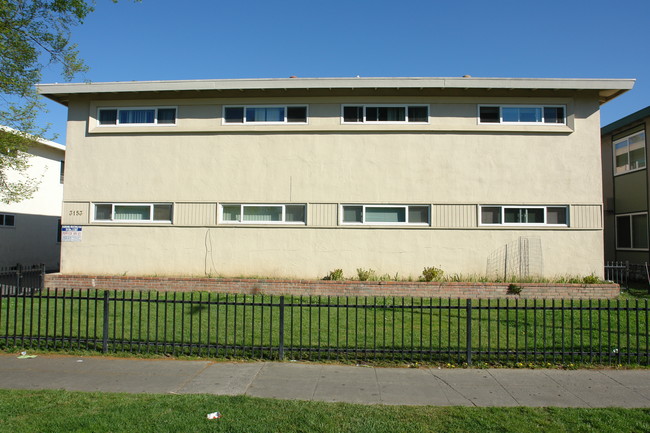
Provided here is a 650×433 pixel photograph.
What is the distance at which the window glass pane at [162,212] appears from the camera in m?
14.2

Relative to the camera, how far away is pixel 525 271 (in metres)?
13.4

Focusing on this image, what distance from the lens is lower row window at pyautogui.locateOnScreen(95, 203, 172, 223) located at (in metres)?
14.2

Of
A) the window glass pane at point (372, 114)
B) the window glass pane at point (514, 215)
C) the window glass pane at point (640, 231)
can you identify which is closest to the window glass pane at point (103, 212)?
the window glass pane at point (372, 114)

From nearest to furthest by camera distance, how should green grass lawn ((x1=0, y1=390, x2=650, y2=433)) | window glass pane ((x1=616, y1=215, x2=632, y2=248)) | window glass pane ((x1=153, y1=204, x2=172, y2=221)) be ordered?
green grass lawn ((x1=0, y1=390, x2=650, y2=433)) < window glass pane ((x1=153, y1=204, x2=172, y2=221)) < window glass pane ((x1=616, y1=215, x2=632, y2=248))

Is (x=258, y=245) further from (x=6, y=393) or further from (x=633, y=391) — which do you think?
(x=633, y=391)

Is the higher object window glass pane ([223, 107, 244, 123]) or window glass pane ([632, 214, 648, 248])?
window glass pane ([223, 107, 244, 123])

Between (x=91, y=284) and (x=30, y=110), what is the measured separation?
6551 mm

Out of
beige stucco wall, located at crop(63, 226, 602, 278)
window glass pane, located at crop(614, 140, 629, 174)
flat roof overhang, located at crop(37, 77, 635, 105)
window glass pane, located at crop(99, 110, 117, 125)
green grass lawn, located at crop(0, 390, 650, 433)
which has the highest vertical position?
flat roof overhang, located at crop(37, 77, 635, 105)

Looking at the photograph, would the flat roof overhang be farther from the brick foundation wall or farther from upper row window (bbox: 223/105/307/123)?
the brick foundation wall

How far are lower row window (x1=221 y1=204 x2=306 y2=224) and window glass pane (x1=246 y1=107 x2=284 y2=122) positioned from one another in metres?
2.69

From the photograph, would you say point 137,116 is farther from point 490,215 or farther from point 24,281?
point 490,215

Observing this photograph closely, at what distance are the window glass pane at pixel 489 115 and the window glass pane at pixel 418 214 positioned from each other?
127 inches

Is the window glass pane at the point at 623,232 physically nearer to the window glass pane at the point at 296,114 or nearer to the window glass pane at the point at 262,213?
the window glass pane at the point at 296,114

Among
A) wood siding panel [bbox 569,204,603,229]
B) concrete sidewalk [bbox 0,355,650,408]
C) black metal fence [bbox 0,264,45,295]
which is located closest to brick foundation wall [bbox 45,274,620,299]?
wood siding panel [bbox 569,204,603,229]
